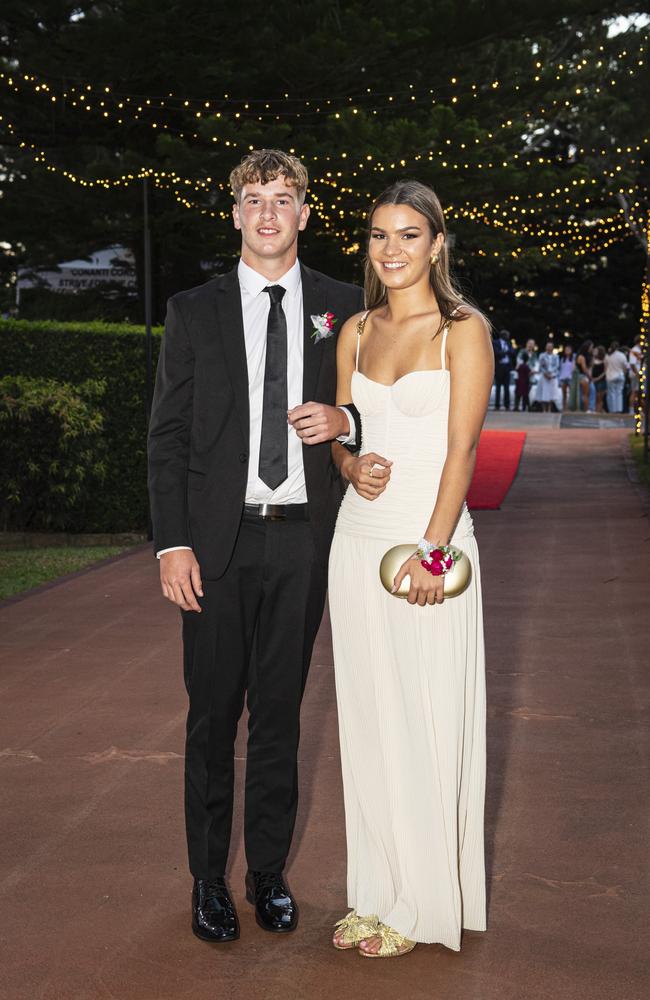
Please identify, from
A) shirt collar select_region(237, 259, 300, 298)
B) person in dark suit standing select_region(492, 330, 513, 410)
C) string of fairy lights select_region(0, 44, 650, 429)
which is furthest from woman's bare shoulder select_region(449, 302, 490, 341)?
person in dark suit standing select_region(492, 330, 513, 410)

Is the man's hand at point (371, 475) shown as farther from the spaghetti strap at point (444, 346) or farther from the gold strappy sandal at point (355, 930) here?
the gold strappy sandal at point (355, 930)

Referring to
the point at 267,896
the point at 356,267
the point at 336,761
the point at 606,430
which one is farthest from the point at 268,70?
the point at 267,896

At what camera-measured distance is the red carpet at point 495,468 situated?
51.9 ft

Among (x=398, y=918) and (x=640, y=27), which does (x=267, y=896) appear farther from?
(x=640, y=27)

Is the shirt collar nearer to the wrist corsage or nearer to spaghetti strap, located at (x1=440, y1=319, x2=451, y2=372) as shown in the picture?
spaghetti strap, located at (x1=440, y1=319, x2=451, y2=372)

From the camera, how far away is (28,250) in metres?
23.8

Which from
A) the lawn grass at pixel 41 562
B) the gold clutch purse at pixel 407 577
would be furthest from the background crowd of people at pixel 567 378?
the gold clutch purse at pixel 407 577

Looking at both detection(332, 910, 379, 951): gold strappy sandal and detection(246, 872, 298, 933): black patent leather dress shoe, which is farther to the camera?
detection(246, 872, 298, 933): black patent leather dress shoe

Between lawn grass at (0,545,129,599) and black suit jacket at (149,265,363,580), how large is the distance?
647 cm

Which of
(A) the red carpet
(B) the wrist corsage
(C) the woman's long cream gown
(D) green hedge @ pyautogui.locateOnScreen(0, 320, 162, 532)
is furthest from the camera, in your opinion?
(A) the red carpet

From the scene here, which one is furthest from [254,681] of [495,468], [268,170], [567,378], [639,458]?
[567,378]

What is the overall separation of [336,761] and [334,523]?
1.93 metres

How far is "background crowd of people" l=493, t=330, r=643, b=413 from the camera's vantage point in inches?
1299

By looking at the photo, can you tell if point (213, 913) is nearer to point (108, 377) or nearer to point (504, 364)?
point (108, 377)
